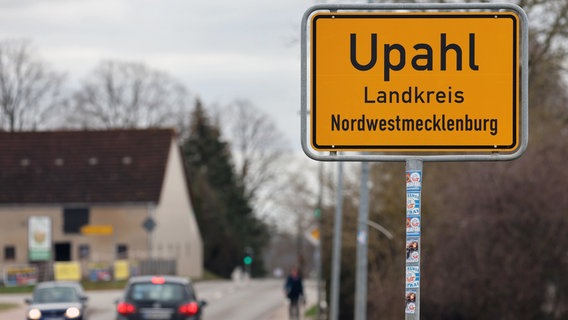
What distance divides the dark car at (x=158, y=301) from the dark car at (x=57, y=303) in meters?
6.61

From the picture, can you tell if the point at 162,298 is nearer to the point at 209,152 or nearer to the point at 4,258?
the point at 4,258

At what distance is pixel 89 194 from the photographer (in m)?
70.7

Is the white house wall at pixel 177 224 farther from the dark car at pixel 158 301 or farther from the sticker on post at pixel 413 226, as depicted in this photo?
the sticker on post at pixel 413 226

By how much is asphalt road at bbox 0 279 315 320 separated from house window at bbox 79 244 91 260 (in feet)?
22.4

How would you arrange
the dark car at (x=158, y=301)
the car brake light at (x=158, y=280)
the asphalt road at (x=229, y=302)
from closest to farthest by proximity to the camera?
the dark car at (x=158, y=301) → the car brake light at (x=158, y=280) → the asphalt road at (x=229, y=302)

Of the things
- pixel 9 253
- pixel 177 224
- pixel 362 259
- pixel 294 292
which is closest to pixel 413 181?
pixel 362 259

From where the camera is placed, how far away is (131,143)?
243ft

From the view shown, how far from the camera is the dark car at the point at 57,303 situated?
109 ft

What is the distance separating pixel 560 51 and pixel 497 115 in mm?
21952

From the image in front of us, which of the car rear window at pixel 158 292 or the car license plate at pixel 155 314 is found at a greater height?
the car rear window at pixel 158 292

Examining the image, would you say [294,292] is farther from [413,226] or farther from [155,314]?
[413,226]

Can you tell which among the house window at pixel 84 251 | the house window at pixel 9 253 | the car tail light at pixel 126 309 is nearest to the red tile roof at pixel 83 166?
the house window at pixel 84 251

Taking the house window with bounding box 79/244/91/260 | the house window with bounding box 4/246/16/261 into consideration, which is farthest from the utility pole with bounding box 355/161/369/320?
the house window with bounding box 4/246/16/261

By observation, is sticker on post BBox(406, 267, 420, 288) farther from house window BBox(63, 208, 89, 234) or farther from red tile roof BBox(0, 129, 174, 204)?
house window BBox(63, 208, 89, 234)
